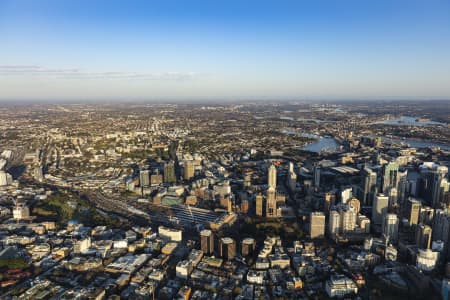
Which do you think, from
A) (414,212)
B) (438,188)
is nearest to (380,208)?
(414,212)

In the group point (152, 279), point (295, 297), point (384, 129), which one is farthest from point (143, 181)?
point (384, 129)

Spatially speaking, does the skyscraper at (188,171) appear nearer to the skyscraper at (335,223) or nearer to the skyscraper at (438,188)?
the skyscraper at (335,223)

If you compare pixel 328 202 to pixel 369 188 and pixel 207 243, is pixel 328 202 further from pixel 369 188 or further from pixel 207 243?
pixel 207 243

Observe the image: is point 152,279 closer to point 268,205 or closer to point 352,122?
point 268,205

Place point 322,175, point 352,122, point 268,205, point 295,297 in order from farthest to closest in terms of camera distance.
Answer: point 352,122
point 322,175
point 268,205
point 295,297

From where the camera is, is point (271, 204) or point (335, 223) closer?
point (335, 223)

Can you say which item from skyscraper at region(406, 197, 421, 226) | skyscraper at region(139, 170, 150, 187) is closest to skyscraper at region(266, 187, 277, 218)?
skyscraper at region(406, 197, 421, 226)
